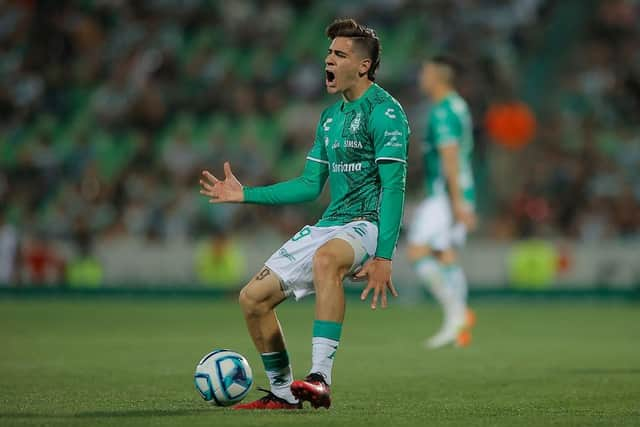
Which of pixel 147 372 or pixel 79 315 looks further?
pixel 79 315

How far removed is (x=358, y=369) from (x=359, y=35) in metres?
3.41

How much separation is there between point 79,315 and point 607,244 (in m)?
8.66

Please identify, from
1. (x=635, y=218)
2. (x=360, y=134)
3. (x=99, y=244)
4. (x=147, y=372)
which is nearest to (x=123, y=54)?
(x=99, y=244)

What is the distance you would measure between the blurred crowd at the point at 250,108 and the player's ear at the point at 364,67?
14.1 metres

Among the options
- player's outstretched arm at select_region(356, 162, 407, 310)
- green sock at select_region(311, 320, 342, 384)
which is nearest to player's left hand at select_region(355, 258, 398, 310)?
player's outstretched arm at select_region(356, 162, 407, 310)

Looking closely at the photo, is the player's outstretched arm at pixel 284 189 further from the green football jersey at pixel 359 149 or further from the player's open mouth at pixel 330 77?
the player's open mouth at pixel 330 77

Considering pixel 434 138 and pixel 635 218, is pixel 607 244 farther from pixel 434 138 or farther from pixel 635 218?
pixel 434 138

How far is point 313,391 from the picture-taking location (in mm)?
6453

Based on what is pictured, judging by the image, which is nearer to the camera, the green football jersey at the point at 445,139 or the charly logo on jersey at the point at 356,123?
the charly logo on jersey at the point at 356,123

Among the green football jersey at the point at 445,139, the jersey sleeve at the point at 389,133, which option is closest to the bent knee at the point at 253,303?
the jersey sleeve at the point at 389,133

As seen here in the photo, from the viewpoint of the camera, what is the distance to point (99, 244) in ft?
72.3

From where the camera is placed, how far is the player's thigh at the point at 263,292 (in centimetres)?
688

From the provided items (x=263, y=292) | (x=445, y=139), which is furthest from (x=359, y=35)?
(x=445, y=139)

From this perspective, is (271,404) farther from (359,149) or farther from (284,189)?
(359,149)
